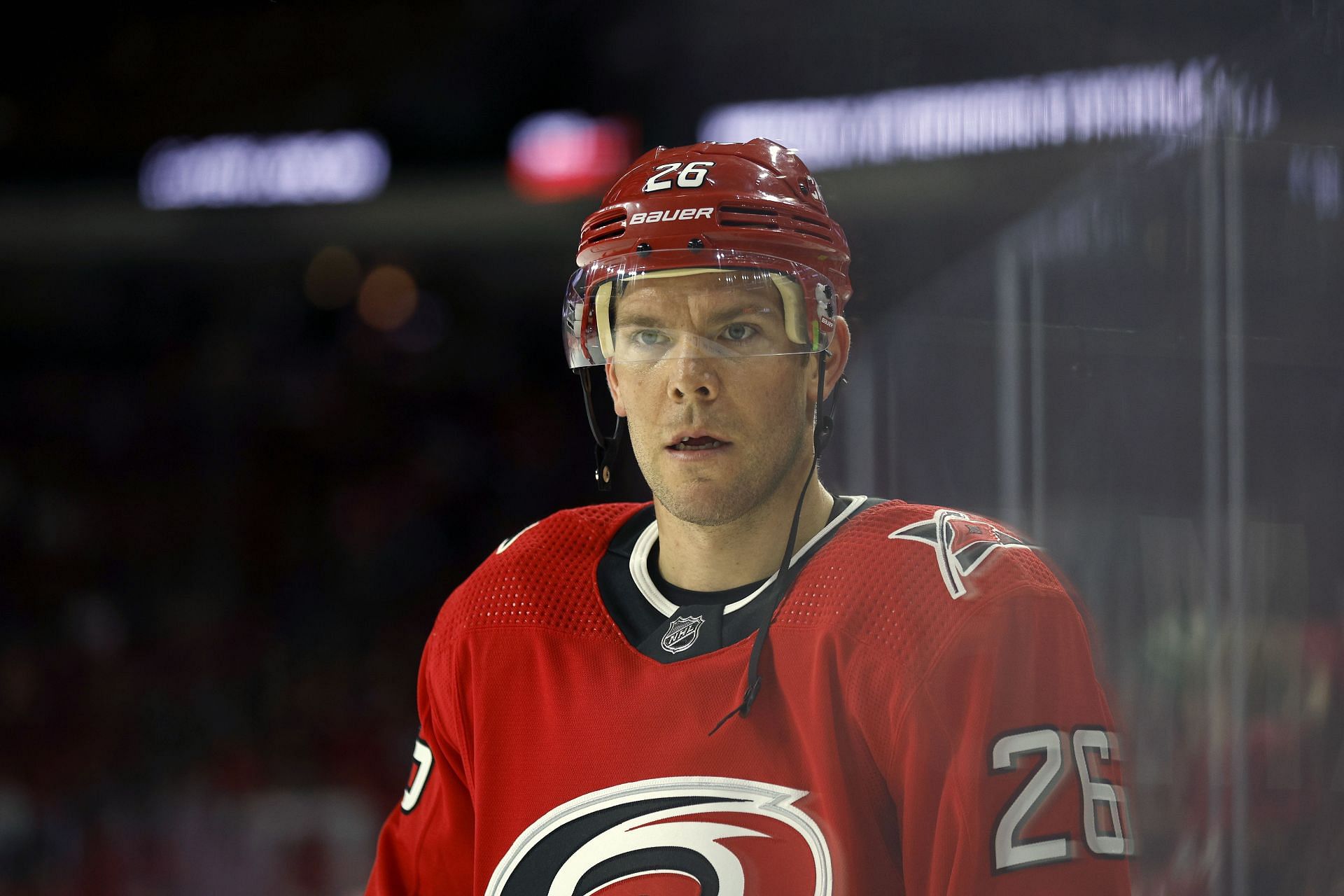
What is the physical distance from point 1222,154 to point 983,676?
0.43m

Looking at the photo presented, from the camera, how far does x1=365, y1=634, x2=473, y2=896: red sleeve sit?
1338 mm

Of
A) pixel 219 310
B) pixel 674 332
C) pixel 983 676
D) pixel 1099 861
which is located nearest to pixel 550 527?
pixel 674 332

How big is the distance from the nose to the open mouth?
38 millimetres

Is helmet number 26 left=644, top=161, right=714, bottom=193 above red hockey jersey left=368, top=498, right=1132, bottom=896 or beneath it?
above

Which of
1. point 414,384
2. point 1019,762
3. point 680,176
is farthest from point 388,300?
point 1019,762

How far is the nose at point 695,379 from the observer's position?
3.83ft

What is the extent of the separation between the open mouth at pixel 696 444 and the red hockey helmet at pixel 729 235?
83 millimetres

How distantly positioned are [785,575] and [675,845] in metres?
0.26

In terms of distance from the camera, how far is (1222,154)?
0.90m

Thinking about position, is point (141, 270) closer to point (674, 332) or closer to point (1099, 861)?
point (674, 332)

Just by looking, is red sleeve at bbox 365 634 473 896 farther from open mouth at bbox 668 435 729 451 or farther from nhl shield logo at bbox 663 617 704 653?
open mouth at bbox 668 435 729 451

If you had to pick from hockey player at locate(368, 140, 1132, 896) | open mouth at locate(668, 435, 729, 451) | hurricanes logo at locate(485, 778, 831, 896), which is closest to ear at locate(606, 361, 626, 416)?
hockey player at locate(368, 140, 1132, 896)

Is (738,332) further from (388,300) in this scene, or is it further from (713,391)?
(388,300)

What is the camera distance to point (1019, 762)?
3.22 feet
